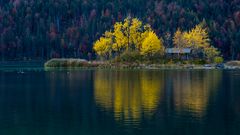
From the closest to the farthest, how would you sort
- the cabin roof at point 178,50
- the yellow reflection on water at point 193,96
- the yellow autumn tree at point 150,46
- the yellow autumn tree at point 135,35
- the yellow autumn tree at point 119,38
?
the yellow reflection on water at point 193,96, the yellow autumn tree at point 150,46, the yellow autumn tree at point 135,35, the yellow autumn tree at point 119,38, the cabin roof at point 178,50

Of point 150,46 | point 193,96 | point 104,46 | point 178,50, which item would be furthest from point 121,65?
point 193,96

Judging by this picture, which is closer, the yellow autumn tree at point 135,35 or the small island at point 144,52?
the small island at point 144,52

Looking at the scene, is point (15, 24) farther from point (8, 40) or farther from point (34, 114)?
point (34, 114)

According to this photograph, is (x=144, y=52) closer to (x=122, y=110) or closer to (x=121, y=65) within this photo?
(x=121, y=65)

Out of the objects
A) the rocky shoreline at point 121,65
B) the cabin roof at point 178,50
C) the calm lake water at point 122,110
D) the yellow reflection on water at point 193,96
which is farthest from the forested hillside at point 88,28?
the calm lake water at point 122,110

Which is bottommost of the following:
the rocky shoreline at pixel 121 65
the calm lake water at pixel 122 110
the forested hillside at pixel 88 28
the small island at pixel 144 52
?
the calm lake water at pixel 122 110

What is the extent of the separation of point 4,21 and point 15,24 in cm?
556

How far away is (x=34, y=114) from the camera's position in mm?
37375

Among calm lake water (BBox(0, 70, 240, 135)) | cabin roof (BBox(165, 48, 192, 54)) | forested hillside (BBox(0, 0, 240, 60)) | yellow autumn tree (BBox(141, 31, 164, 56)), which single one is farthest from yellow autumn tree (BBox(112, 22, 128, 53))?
calm lake water (BBox(0, 70, 240, 135))

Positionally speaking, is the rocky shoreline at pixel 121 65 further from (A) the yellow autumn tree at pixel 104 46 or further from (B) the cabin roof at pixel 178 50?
(B) the cabin roof at pixel 178 50

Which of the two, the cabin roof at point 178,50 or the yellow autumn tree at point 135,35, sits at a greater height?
the yellow autumn tree at point 135,35

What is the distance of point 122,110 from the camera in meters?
38.4

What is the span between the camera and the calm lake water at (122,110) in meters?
30.6

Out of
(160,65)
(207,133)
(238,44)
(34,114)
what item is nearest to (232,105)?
(207,133)
